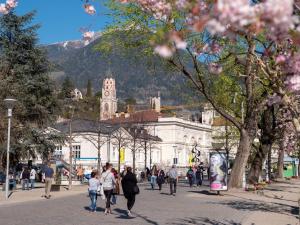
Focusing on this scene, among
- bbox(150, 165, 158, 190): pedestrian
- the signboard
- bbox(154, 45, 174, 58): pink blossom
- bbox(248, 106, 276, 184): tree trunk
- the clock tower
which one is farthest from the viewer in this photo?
the clock tower

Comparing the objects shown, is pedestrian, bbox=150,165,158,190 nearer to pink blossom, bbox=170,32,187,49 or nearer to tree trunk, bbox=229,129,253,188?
tree trunk, bbox=229,129,253,188

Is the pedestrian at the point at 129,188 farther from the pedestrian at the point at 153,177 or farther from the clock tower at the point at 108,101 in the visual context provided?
the clock tower at the point at 108,101

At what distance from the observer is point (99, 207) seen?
72.3 ft

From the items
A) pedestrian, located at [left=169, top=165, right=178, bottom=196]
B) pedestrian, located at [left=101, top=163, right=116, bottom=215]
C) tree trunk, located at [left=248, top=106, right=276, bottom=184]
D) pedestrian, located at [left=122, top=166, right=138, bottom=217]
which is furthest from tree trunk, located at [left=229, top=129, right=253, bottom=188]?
pedestrian, located at [left=122, top=166, right=138, bottom=217]

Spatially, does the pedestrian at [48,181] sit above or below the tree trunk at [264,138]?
below

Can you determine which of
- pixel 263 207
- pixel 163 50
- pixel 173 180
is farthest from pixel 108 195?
pixel 163 50

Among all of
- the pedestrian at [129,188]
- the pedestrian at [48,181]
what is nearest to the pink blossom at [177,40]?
the pedestrian at [129,188]

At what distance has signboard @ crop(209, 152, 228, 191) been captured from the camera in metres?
29.6

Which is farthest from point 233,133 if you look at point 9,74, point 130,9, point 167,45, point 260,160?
point 167,45

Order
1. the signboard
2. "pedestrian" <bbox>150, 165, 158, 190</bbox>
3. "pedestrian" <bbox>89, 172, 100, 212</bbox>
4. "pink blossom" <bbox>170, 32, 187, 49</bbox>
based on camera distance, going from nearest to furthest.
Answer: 1. "pink blossom" <bbox>170, 32, 187, 49</bbox>
2. "pedestrian" <bbox>89, 172, 100, 212</bbox>
3. the signboard
4. "pedestrian" <bbox>150, 165, 158, 190</bbox>

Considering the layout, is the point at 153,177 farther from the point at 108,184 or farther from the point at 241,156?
the point at 108,184

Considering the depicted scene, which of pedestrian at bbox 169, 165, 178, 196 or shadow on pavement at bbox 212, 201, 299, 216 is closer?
shadow on pavement at bbox 212, 201, 299, 216

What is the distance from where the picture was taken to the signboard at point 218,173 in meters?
29.6

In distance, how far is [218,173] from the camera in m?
29.7
